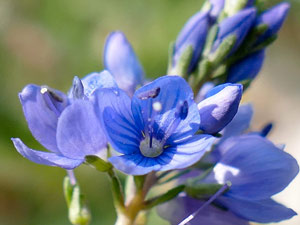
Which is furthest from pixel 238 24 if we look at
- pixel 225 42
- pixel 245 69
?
pixel 245 69

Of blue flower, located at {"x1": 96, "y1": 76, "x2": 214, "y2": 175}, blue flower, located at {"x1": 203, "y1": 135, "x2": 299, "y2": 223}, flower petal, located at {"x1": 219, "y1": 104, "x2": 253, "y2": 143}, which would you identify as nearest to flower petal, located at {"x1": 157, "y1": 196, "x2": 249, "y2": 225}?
blue flower, located at {"x1": 203, "y1": 135, "x2": 299, "y2": 223}

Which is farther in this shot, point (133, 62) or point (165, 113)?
point (133, 62)

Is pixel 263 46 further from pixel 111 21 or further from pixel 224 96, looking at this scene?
→ pixel 111 21

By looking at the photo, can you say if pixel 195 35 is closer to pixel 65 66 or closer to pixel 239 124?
pixel 239 124

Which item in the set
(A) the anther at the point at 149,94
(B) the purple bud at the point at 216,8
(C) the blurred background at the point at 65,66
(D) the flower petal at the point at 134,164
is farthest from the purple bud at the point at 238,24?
(C) the blurred background at the point at 65,66

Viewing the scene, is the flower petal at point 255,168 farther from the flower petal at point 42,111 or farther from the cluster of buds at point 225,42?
the flower petal at point 42,111

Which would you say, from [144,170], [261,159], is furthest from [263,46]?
[144,170]
